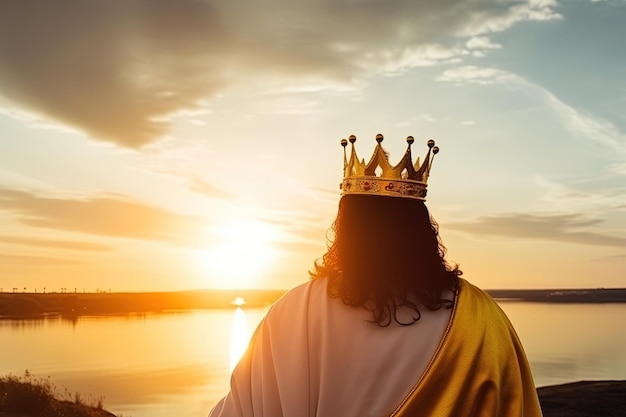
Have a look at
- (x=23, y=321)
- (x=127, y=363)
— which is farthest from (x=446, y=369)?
(x=23, y=321)

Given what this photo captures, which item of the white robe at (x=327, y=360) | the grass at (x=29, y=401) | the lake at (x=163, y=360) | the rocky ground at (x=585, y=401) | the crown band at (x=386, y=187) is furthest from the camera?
the lake at (x=163, y=360)

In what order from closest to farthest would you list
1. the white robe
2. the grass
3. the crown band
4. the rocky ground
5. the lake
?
the white robe < the crown band < the grass < the rocky ground < the lake

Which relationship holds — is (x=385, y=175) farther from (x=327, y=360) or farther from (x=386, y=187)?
(x=327, y=360)

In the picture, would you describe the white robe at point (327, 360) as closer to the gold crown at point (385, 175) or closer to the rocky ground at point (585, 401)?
the gold crown at point (385, 175)

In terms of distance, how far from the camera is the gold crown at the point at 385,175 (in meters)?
2.97

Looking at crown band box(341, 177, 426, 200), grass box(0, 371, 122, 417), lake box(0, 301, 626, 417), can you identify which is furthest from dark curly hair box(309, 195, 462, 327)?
lake box(0, 301, 626, 417)

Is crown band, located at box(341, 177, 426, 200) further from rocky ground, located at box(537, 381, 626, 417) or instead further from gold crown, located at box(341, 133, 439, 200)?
rocky ground, located at box(537, 381, 626, 417)

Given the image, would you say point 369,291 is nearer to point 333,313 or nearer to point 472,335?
point 333,313

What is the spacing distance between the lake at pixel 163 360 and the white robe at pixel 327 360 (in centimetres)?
2184

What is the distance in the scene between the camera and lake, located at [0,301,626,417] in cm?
3578

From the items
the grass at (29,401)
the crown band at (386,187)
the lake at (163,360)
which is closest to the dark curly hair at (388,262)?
the crown band at (386,187)

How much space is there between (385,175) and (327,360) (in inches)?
29.6

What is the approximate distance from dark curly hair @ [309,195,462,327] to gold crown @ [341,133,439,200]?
52 millimetres

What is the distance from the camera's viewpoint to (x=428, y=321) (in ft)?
9.49
